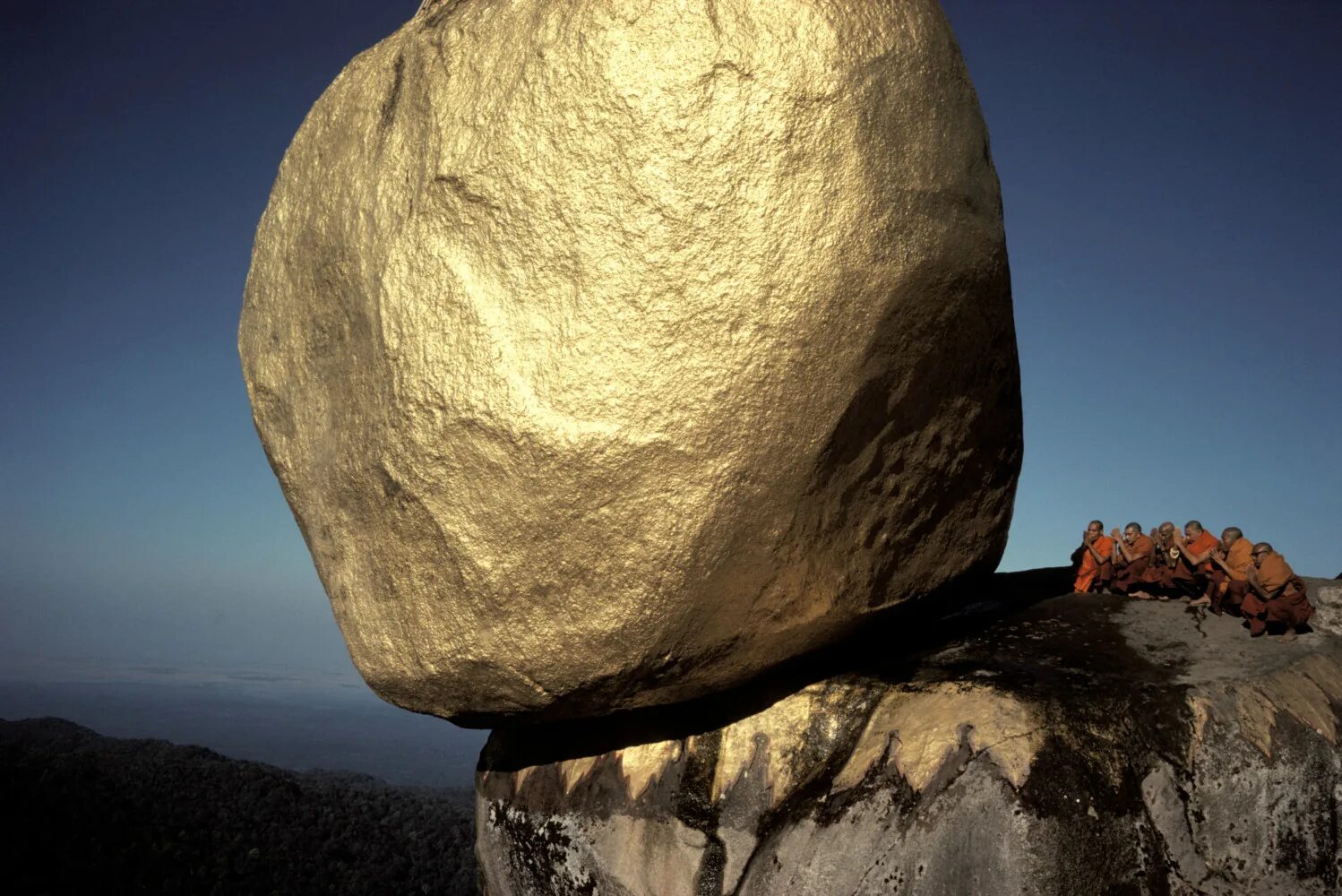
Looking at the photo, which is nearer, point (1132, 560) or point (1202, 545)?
point (1202, 545)

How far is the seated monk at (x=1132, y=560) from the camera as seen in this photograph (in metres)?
4.94

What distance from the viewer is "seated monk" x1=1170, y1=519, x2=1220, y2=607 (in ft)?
15.4

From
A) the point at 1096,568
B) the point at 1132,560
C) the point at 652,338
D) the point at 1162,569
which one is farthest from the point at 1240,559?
the point at 652,338

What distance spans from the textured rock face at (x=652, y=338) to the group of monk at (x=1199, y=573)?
1.73 metres

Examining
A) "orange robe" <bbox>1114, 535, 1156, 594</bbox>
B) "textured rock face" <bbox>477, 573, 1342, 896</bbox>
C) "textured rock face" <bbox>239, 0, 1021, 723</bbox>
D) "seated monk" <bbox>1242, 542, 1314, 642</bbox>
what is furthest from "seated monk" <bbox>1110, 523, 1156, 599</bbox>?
"textured rock face" <bbox>239, 0, 1021, 723</bbox>

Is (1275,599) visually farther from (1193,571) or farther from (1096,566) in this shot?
(1096,566)

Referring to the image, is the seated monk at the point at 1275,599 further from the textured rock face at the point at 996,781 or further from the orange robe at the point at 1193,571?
the orange robe at the point at 1193,571

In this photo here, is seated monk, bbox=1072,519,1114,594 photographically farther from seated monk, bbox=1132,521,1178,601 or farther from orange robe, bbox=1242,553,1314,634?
orange robe, bbox=1242,553,1314,634

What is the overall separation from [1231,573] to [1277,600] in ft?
0.81

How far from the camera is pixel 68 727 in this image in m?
9.05

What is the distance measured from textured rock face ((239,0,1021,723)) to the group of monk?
1727 mm

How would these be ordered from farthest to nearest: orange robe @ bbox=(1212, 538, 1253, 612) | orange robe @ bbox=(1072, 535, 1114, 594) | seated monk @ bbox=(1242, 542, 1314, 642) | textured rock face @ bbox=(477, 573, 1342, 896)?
orange robe @ bbox=(1072, 535, 1114, 594) < orange robe @ bbox=(1212, 538, 1253, 612) < seated monk @ bbox=(1242, 542, 1314, 642) < textured rock face @ bbox=(477, 573, 1342, 896)

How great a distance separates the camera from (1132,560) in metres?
4.97

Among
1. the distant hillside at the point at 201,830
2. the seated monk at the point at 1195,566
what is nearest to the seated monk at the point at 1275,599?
the seated monk at the point at 1195,566
